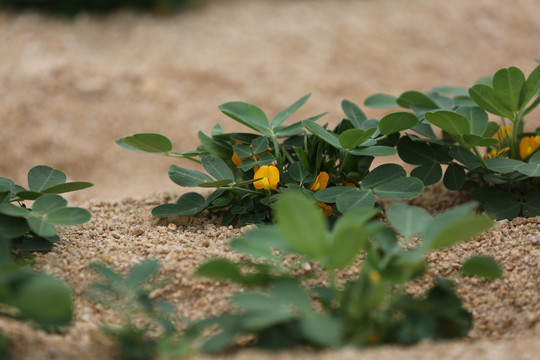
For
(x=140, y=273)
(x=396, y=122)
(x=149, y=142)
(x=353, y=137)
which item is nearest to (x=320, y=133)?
(x=353, y=137)

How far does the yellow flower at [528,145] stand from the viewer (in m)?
1.32

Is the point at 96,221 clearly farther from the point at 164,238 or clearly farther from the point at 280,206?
A: the point at 280,206

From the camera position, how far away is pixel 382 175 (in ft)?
3.77

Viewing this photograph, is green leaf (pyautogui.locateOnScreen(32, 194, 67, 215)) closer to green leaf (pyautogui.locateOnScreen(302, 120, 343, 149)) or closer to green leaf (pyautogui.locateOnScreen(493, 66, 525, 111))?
green leaf (pyautogui.locateOnScreen(302, 120, 343, 149))

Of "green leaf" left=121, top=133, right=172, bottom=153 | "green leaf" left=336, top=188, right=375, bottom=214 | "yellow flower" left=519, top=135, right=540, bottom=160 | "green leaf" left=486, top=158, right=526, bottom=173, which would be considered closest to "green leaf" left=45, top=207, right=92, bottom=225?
"green leaf" left=121, top=133, right=172, bottom=153

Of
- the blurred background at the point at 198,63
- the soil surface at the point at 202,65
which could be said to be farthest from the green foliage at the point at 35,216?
the blurred background at the point at 198,63

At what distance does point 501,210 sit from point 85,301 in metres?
0.90

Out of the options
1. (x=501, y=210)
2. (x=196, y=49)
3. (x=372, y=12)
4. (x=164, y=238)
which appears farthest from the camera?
(x=372, y=12)

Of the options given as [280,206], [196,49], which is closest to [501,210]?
[280,206]

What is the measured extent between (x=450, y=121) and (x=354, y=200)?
10.9 inches

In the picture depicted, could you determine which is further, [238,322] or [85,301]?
[85,301]

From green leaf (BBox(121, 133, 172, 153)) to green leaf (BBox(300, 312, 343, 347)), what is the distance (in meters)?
0.63

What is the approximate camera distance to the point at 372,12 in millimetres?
3186

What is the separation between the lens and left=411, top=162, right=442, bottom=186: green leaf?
1.30m
